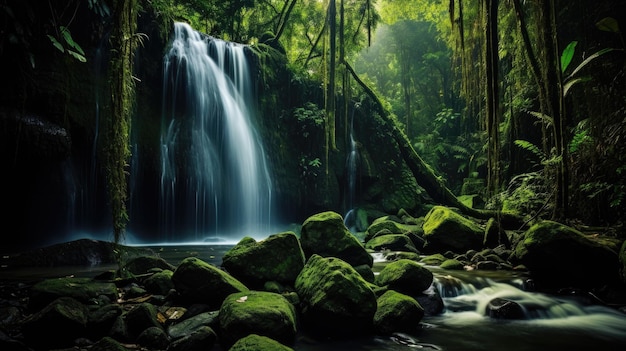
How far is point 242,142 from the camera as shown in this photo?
12477 mm

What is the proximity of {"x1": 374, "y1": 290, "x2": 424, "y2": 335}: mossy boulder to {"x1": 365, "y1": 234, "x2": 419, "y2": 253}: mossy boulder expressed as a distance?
4810 mm

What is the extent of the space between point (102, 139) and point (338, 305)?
786cm

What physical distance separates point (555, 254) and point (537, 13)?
139 inches

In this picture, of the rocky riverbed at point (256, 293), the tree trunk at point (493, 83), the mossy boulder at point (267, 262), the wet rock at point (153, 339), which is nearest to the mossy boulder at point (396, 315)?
the rocky riverbed at point (256, 293)

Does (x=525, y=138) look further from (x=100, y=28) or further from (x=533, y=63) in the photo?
(x=100, y=28)

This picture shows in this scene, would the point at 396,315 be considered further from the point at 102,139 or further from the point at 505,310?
the point at 102,139

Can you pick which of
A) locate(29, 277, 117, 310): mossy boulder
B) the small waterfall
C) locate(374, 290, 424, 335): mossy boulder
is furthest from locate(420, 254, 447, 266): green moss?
the small waterfall

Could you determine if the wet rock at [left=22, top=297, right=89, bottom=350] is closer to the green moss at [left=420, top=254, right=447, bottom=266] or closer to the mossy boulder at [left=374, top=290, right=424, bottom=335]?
the mossy boulder at [left=374, top=290, right=424, bottom=335]

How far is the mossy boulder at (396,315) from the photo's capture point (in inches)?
149

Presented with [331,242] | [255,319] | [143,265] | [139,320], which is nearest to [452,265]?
[331,242]

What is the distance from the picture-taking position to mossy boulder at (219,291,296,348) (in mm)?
3199

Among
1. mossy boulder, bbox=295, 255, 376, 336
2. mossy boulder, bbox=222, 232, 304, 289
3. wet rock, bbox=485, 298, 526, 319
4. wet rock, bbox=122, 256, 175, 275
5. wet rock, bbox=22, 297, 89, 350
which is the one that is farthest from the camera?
wet rock, bbox=122, 256, 175, 275

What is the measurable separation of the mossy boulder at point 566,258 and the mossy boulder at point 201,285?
466 centimetres

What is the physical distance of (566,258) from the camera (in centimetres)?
520
